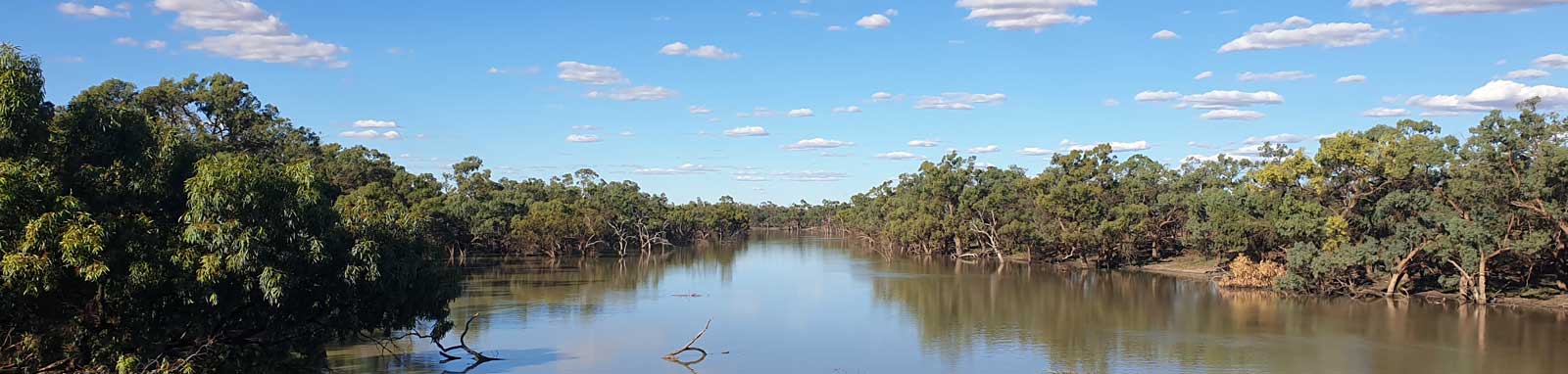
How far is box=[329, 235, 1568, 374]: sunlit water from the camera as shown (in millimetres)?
26203

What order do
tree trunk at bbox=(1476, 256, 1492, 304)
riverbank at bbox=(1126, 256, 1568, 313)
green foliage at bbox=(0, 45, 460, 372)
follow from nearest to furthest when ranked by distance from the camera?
green foliage at bbox=(0, 45, 460, 372), tree trunk at bbox=(1476, 256, 1492, 304), riverbank at bbox=(1126, 256, 1568, 313)

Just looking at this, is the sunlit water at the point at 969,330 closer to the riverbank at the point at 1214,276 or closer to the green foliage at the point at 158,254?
the riverbank at the point at 1214,276

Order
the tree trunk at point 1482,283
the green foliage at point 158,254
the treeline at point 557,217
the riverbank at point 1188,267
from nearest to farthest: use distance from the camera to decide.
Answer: the green foliage at point 158,254
the tree trunk at point 1482,283
the riverbank at point 1188,267
the treeline at point 557,217

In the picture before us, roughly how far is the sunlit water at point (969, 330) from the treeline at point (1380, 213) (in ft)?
6.48

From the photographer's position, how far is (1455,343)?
28969mm

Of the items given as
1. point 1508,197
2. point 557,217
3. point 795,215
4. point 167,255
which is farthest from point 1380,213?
point 795,215

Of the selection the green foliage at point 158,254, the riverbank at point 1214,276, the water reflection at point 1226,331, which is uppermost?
the green foliage at point 158,254

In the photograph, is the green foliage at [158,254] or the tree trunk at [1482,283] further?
the tree trunk at [1482,283]

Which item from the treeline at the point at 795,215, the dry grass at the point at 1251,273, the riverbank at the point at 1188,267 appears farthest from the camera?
the treeline at the point at 795,215

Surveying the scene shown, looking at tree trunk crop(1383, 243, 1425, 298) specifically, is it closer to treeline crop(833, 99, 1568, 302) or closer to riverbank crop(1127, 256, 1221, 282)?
treeline crop(833, 99, 1568, 302)

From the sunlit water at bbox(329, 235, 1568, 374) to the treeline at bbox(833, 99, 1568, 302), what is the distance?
197 centimetres

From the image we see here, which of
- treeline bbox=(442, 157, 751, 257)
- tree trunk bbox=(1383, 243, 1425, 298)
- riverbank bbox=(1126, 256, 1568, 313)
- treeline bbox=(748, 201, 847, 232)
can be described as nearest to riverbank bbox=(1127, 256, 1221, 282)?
riverbank bbox=(1126, 256, 1568, 313)

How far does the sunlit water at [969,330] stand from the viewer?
86.0 feet

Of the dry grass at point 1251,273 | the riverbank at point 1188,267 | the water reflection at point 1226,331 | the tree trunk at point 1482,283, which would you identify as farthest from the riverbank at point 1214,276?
the dry grass at point 1251,273
